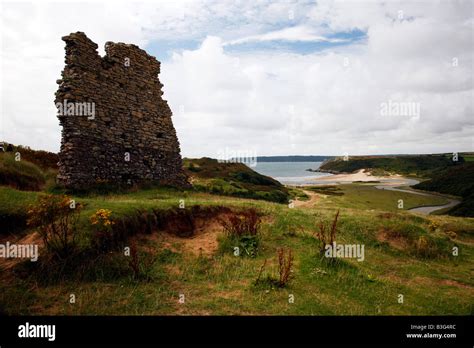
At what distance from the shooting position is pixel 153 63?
20.9 metres

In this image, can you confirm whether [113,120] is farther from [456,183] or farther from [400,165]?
[400,165]

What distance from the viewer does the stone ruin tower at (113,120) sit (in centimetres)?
1603

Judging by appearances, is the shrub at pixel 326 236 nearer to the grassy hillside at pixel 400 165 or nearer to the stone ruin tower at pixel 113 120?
the stone ruin tower at pixel 113 120

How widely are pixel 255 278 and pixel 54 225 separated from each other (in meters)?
5.94

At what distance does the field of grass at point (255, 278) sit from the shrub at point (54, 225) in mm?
480

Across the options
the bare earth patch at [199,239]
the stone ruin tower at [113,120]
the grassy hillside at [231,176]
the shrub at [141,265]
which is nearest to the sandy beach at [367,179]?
the grassy hillside at [231,176]

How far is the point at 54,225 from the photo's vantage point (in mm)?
9180

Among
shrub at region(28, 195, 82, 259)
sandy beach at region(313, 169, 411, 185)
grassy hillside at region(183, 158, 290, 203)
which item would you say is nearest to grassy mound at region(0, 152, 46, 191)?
shrub at region(28, 195, 82, 259)

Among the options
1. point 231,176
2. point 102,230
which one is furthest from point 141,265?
point 231,176
